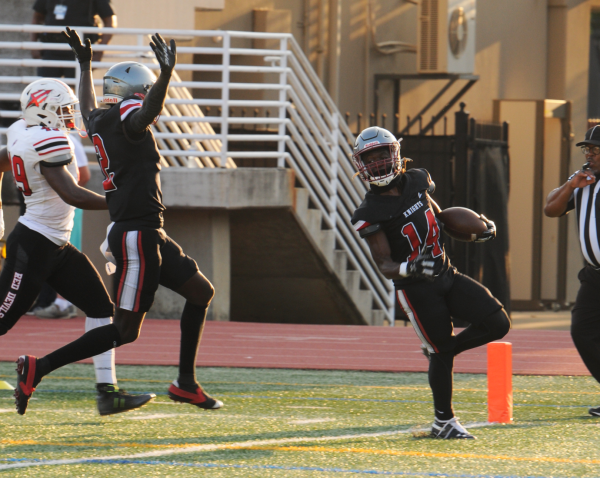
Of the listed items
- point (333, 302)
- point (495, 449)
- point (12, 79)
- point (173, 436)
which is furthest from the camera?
point (333, 302)

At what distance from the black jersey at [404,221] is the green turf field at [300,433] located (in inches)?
36.4

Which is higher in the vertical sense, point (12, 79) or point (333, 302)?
point (12, 79)

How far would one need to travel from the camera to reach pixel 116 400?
6273mm

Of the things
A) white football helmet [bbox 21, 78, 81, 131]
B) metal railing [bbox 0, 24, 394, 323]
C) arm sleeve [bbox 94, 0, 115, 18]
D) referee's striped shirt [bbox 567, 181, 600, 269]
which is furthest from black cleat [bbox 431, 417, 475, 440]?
arm sleeve [bbox 94, 0, 115, 18]

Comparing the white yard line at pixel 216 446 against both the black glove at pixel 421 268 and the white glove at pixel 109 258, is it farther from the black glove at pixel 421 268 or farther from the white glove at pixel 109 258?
the white glove at pixel 109 258

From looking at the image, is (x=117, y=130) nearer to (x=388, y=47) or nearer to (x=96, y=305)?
(x=96, y=305)

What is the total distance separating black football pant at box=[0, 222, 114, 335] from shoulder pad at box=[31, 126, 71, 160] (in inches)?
17.9

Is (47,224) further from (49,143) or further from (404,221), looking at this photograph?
(404,221)

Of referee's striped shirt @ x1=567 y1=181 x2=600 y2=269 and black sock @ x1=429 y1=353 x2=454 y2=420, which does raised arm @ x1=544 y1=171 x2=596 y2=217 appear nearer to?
referee's striped shirt @ x1=567 y1=181 x2=600 y2=269

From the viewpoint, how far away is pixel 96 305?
260 inches

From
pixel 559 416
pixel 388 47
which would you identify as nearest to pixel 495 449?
pixel 559 416

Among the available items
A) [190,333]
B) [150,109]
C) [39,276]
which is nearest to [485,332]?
[190,333]

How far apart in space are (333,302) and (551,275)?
18.7 ft

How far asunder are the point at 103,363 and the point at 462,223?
2.08m
